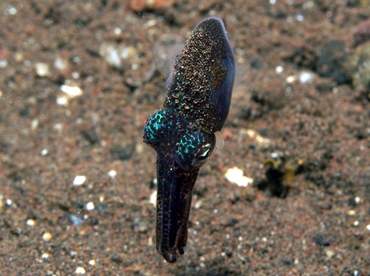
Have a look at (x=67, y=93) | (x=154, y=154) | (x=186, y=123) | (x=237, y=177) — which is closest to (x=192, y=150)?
(x=186, y=123)

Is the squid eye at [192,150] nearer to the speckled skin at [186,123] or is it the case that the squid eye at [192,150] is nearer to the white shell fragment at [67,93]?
the speckled skin at [186,123]

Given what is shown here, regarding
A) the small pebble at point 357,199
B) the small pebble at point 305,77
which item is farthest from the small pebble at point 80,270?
the small pebble at point 305,77

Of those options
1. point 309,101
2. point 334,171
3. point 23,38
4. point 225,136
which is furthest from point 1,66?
point 334,171

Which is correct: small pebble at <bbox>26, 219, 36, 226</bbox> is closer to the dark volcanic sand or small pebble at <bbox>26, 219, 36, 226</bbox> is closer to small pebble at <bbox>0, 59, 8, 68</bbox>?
the dark volcanic sand

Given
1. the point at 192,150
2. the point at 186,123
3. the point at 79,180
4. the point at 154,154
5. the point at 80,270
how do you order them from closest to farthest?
the point at 192,150 < the point at 186,123 < the point at 80,270 < the point at 79,180 < the point at 154,154

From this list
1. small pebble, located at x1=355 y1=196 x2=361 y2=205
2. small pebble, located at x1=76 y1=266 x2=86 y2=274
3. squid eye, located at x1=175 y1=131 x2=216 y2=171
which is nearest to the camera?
squid eye, located at x1=175 y1=131 x2=216 y2=171

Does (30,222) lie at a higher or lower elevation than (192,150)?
lower

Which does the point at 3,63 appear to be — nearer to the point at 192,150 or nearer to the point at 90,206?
the point at 90,206

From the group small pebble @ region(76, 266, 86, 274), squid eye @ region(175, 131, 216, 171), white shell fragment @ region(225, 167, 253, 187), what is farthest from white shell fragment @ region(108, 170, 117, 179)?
squid eye @ region(175, 131, 216, 171)
